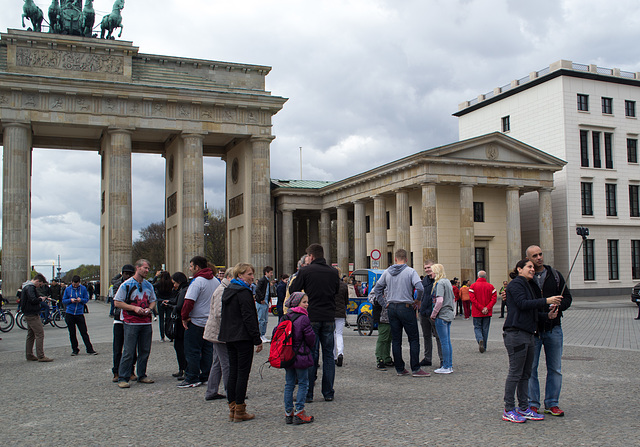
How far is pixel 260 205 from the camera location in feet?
141

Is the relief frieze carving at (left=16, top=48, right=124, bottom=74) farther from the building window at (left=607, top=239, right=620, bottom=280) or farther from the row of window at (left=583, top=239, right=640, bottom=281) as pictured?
the building window at (left=607, top=239, right=620, bottom=280)

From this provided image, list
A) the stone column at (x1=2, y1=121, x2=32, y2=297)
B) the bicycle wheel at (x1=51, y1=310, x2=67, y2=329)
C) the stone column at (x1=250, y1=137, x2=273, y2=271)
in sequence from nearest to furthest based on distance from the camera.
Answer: the bicycle wheel at (x1=51, y1=310, x2=67, y2=329) → the stone column at (x1=2, y1=121, x2=32, y2=297) → the stone column at (x1=250, y1=137, x2=273, y2=271)

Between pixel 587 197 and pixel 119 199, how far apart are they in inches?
1275

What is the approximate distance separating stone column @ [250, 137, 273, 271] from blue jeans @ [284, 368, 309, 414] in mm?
35061

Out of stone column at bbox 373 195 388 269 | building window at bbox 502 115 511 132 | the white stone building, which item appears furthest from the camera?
building window at bbox 502 115 511 132

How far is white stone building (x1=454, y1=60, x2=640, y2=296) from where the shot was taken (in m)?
42.7

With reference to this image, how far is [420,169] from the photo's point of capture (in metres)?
37.6

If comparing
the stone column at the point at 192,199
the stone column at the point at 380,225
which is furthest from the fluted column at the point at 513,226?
the stone column at the point at 192,199

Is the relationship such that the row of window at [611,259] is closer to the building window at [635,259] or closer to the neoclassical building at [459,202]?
the building window at [635,259]

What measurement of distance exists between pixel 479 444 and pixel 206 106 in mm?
38999

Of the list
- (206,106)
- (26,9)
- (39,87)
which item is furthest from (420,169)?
(26,9)

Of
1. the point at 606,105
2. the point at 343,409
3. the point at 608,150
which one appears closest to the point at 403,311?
the point at 343,409

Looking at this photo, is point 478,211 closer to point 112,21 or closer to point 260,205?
point 260,205

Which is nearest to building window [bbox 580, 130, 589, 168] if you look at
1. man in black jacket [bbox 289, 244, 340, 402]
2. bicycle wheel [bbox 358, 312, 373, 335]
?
bicycle wheel [bbox 358, 312, 373, 335]
